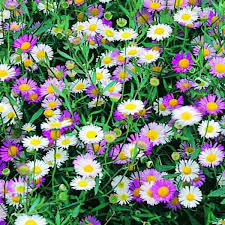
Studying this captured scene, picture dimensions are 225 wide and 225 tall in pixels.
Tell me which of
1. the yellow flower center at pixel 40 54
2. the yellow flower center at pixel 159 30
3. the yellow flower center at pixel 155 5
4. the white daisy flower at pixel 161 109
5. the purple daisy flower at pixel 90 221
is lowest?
the purple daisy flower at pixel 90 221

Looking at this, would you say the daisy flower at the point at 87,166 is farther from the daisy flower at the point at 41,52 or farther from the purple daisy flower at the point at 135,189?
the daisy flower at the point at 41,52

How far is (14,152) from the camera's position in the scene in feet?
4.90

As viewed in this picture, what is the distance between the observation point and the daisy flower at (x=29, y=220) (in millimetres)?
1210

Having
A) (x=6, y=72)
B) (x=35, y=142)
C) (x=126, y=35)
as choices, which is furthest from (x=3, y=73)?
(x=126, y=35)

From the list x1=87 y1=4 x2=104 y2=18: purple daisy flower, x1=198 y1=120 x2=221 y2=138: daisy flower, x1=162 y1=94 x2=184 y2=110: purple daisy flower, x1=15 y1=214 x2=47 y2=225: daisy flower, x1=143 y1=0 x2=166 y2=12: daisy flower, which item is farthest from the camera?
x1=87 y1=4 x2=104 y2=18: purple daisy flower

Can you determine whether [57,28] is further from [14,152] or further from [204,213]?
[204,213]

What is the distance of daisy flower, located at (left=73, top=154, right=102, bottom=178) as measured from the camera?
1.36 metres

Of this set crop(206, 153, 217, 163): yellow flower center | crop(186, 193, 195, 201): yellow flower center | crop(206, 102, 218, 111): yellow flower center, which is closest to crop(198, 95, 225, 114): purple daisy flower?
crop(206, 102, 218, 111): yellow flower center

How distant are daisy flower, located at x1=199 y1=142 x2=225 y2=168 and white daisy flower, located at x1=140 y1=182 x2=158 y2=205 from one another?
0.15 m

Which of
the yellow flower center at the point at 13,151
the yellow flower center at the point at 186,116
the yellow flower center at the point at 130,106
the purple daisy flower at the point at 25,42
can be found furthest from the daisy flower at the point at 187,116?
the purple daisy flower at the point at 25,42

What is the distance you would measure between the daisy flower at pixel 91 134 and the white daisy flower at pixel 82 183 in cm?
9

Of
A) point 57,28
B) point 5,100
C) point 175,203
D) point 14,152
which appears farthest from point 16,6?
point 175,203

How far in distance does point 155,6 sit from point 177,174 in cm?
60

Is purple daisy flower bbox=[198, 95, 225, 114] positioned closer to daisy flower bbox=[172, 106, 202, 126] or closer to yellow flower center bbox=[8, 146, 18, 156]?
daisy flower bbox=[172, 106, 202, 126]
